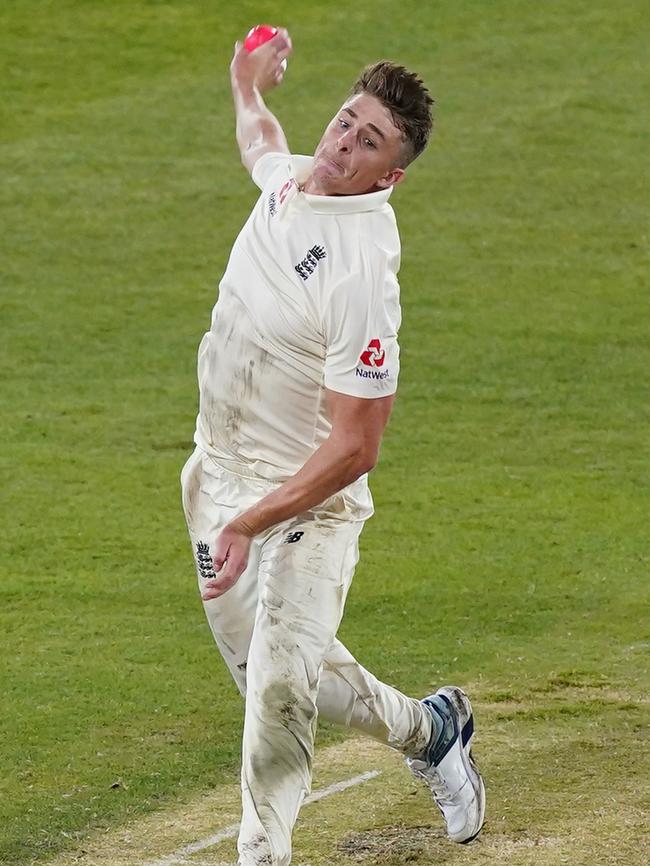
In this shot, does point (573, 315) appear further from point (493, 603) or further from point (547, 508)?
point (493, 603)

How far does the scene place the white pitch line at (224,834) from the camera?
5328 millimetres

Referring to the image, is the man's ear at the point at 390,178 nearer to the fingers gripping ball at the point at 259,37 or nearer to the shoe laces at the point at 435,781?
the fingers gripping ball at the point at 259,37

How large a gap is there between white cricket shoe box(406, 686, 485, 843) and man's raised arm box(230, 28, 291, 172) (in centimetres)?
197

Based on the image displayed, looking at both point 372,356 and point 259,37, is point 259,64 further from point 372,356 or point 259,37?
point 372,356

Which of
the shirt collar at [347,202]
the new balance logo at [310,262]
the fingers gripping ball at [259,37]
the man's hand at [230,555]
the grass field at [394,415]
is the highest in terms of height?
the fingers gripping ball at [259,37]

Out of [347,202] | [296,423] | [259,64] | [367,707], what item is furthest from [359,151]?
[367,707]

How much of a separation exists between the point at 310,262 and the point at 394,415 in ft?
23.4

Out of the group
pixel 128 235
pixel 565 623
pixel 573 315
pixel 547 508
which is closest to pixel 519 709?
pixel 565 623

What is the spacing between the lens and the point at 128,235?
15945 millimetres

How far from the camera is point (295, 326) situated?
489 centimetres

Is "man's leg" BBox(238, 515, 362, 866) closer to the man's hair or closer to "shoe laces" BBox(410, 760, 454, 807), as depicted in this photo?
"shoe laces" BBox(410, 760, 454, 807)

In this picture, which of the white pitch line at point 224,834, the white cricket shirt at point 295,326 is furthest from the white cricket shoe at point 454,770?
the white cricket shirt at point 295,326

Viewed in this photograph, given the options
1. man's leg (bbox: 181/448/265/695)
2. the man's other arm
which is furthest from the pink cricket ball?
the man's other arm

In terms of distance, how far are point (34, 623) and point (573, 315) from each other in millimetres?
7456
